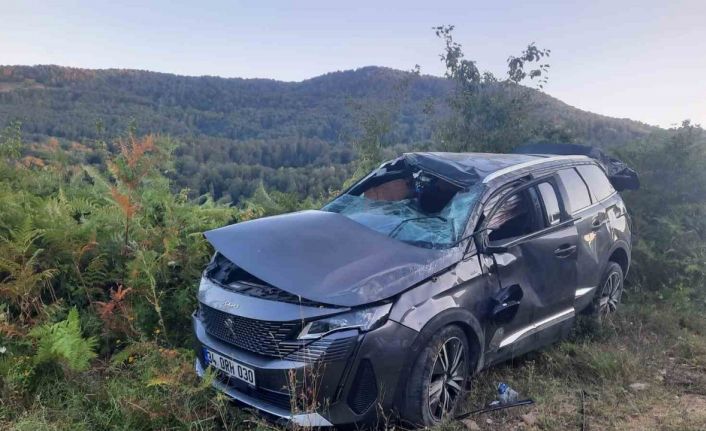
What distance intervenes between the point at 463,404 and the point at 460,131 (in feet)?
26.3

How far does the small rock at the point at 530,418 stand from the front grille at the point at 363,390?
4.17ft

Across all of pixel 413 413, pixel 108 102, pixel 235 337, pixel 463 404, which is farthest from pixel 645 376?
pixel 108 102

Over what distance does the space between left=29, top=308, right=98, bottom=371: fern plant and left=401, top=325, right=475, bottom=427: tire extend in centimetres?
242

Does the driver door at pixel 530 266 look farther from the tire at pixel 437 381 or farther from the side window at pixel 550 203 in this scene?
the tire at pixel 437 381

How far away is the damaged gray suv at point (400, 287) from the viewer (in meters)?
3.32

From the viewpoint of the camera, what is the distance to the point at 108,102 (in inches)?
1460

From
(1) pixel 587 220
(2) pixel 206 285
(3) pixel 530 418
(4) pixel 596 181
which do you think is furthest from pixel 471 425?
(4) pixel 596 181

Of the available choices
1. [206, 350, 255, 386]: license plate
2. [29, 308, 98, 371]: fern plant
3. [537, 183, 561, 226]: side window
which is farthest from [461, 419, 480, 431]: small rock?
[29, 308, 98, 371]: fern plant

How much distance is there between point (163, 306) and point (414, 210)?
2.49 m

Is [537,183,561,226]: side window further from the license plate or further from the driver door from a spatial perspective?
the license plate

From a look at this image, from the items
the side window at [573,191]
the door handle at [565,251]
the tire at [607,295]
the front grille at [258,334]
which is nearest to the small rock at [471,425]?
the front grille at [258,334]

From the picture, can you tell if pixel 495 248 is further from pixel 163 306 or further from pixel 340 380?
pixel 163 306

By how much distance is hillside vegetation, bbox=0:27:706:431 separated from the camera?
3.85 metres

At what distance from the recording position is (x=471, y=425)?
149 inches
